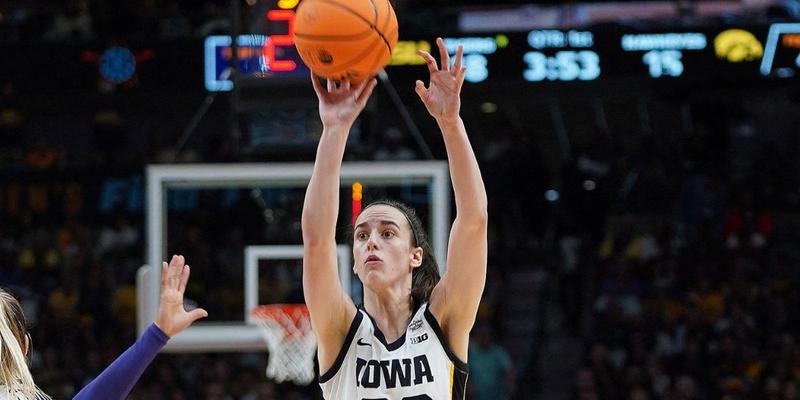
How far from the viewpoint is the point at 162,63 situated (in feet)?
37.3

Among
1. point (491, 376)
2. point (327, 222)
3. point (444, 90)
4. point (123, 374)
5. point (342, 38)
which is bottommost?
point (491, 376)

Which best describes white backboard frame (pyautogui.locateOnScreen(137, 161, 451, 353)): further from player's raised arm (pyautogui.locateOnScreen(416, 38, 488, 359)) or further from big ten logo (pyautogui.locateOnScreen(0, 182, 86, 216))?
big ten logo (pyautogui.locateOnScreen(0, 182, 86, 216))

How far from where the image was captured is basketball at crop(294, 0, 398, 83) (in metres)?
4.09

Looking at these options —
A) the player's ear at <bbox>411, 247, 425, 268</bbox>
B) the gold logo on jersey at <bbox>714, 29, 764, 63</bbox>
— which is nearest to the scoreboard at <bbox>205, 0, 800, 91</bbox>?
the gold logo on jersey at <bbox>714, 29, 764, 63</bbox>

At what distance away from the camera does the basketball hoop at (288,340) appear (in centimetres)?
721

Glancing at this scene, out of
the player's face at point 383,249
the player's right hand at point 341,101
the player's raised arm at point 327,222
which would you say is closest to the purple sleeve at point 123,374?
the player's raised arm at point 327,222

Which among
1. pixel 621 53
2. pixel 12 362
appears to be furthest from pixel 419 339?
pixel 621 53

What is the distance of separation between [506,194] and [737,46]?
405 centimetres

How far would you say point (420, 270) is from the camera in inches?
169

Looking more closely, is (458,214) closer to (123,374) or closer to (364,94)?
(364,94)

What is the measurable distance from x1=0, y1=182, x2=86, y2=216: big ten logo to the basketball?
10.0 meters

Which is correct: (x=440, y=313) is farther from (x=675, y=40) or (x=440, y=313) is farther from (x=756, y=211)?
(x=756, y=211)

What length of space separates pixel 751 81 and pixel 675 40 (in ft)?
3.72

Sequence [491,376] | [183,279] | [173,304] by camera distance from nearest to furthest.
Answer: [173,304] → [183,279] → [491,376]
